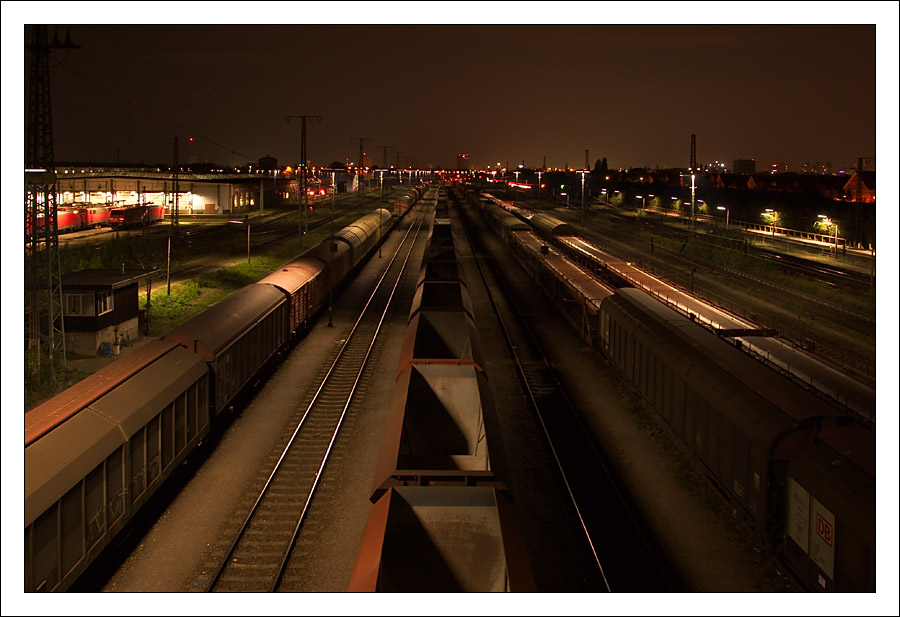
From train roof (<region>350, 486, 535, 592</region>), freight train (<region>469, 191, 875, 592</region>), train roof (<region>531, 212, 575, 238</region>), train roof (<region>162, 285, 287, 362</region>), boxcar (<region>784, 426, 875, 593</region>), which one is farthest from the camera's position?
train roof (<region>531, 212, 575, 238</region>)

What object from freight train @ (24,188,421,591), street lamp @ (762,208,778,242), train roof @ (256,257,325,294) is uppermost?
street lamp @ (762,208,778,242)

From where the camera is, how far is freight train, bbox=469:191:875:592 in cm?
1052

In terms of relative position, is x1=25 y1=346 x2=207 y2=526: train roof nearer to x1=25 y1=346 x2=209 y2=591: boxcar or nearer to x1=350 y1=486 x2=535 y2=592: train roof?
x1=25 y1=346 x2=209 y2=591: boxcar

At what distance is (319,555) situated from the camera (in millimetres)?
14188

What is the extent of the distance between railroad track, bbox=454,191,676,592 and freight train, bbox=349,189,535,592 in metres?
3.26

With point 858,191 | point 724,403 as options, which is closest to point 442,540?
point 724,403

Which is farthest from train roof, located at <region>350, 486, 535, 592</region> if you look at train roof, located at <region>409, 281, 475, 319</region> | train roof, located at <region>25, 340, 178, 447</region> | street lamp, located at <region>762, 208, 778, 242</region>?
street lamp, located at <region>762, 208, 778, 242</region>

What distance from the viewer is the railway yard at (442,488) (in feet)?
36.7

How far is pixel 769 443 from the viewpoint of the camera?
42.4ft

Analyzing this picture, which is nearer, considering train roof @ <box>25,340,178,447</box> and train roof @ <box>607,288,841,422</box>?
train roof @ <box>25,340,178,447</box>

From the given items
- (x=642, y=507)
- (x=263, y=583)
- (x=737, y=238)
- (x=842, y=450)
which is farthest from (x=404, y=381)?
(x=737, y=238)

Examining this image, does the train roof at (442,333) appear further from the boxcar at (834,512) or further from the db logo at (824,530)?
the db logo at (824,530)

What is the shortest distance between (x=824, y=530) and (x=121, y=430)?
43.0 feet

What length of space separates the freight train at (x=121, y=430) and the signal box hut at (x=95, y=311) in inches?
350
